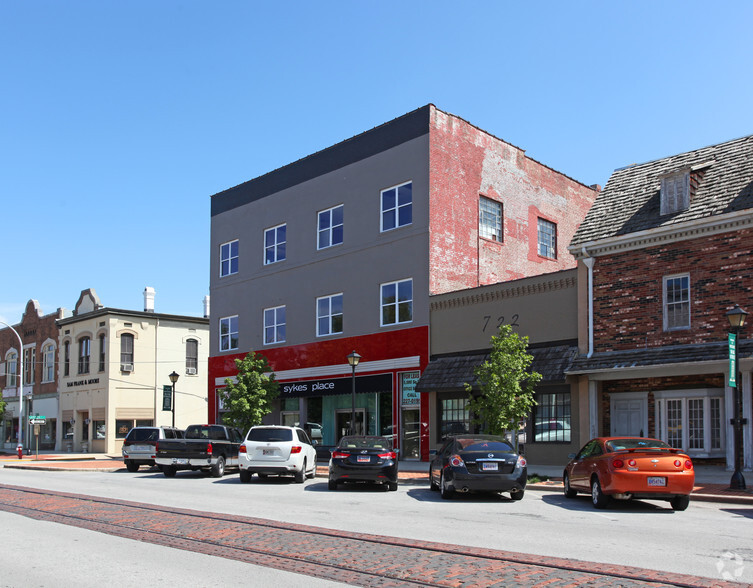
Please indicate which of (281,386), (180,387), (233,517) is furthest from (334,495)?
(180,387)

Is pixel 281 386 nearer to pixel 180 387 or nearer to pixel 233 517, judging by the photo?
pixel 180 387

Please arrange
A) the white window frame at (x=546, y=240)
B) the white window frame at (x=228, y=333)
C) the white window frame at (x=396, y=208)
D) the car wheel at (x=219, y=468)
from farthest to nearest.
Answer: the white window frame at (x=228, y=333) → the white window frame at (x=546, y=240) → the white window frame at (x=396, y=208) → the car wheel at (x=219, y=468)

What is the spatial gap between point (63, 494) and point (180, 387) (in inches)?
1352

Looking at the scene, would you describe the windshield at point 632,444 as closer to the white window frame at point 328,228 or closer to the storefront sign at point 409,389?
the storefront sign at point 409,389

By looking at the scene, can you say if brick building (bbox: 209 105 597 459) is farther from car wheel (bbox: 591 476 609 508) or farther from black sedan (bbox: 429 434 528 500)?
car wheel (bbox: 591 476 609 508)

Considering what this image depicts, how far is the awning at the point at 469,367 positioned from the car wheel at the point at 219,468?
7.51m

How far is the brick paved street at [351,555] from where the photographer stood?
26.4 feet

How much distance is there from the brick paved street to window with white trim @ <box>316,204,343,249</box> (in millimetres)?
20952

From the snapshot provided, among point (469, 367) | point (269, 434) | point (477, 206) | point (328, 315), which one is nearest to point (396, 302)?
point (328, 315)

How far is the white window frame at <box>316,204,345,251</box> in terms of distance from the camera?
3372cm

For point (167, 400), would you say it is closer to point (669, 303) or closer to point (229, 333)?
point (229, 333)

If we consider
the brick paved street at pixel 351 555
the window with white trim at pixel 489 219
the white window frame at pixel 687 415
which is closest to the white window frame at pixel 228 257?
the window with white trim at pixel 489 219

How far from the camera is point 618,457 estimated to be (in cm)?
1459

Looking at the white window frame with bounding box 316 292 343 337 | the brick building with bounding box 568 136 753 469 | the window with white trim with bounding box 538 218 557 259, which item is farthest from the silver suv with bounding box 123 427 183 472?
the window with white trim with bounding box 538 218 557 259
